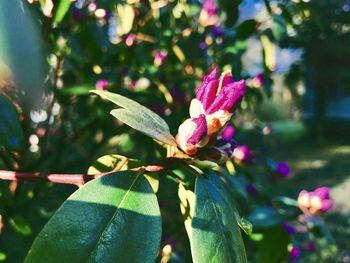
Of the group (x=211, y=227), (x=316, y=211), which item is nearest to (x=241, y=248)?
(x=211, y=227)

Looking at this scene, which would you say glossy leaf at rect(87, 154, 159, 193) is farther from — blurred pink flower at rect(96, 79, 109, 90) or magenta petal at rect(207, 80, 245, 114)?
blurred pink flower at rect(96, 79, 109, 90)

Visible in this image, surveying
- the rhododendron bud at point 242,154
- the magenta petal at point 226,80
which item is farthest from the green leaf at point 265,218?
the magenta petal at point 226,80

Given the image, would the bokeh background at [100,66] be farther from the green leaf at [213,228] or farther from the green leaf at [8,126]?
the green leaf at [213,228]

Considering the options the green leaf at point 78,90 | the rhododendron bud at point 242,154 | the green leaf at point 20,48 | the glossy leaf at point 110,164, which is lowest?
the rhododendron bud at point 242,154

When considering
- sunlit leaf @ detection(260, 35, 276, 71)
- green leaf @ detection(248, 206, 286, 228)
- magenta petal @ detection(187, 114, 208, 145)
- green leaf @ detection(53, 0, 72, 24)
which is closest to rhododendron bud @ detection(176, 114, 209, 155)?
magenta petal @ detection(187, 114, 208, 145)

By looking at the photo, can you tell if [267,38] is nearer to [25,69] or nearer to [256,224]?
[256,224]

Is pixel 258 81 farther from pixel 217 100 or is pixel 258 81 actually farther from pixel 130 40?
pixel 217 100

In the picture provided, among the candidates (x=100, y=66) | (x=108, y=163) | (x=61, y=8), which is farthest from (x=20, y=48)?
(x=100, y=66)
